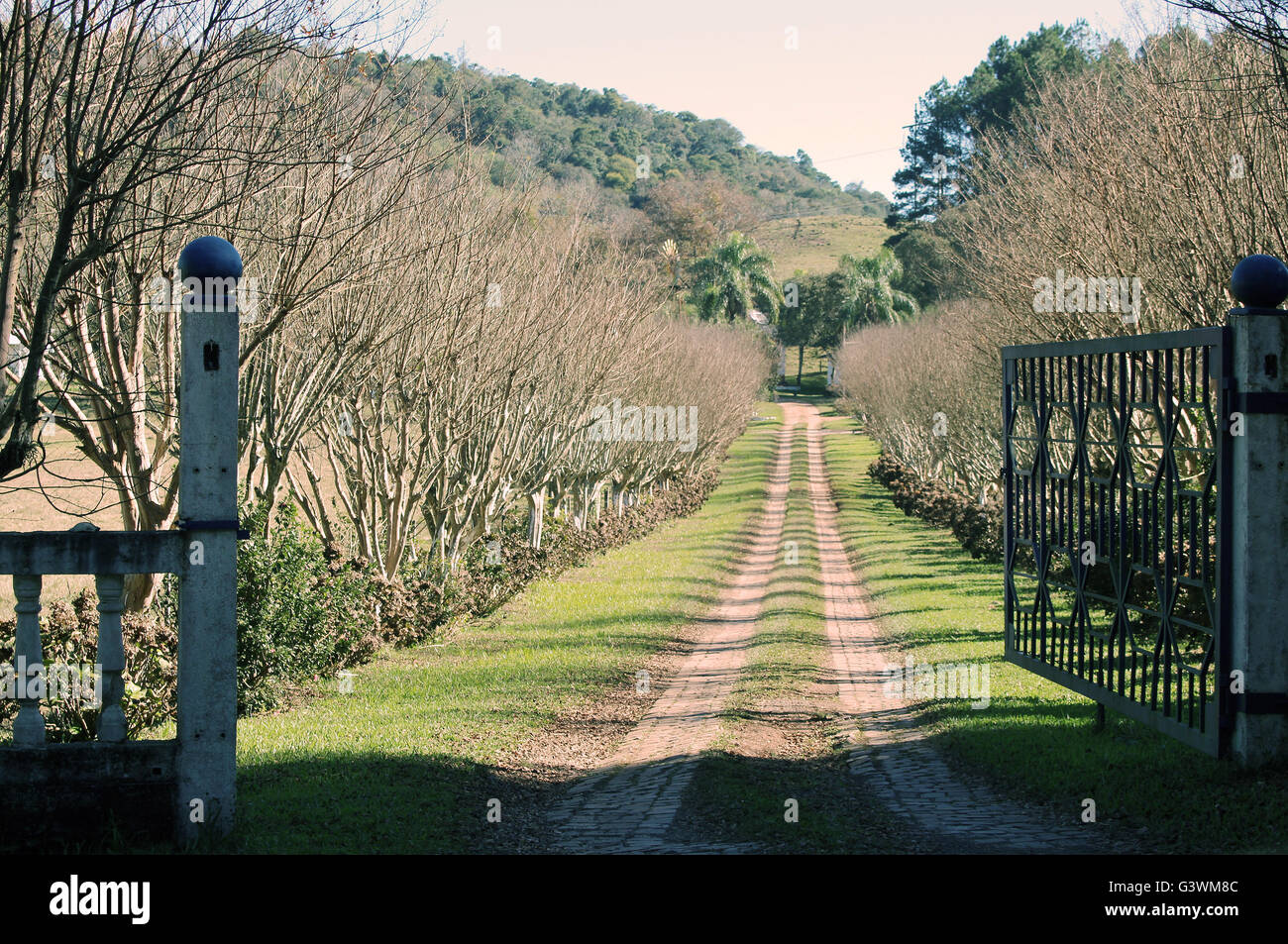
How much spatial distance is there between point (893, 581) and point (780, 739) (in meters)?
14.3

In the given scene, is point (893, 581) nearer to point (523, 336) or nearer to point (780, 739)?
point (523, 336)

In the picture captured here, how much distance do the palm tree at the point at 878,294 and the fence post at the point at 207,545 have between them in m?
77.3

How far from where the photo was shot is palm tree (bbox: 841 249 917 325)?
8281cm

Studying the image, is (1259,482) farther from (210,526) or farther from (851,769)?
(210,526)

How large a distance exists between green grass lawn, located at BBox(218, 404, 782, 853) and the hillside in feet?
344

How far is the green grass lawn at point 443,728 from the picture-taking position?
6.50 m

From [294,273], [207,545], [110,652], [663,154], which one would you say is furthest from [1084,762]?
[663,154]

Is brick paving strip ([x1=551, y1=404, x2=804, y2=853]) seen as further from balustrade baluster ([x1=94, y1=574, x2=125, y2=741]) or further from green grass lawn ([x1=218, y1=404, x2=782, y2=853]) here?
balustrade baluster ([x1=94, y1=574, x2=125, y2=741])

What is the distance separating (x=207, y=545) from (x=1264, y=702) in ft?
17.8

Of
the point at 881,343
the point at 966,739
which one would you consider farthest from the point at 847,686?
the point at 881,343

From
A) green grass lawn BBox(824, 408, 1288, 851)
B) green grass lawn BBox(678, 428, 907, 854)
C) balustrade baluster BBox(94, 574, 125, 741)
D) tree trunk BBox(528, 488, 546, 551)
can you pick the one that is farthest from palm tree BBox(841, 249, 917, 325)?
balustrade baluster BBox(94, 574, 125, 741)

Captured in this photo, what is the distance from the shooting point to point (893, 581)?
78.7 feet

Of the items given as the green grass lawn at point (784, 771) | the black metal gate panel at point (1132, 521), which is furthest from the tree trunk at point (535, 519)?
the black metal gate panel at point (1132, 521)

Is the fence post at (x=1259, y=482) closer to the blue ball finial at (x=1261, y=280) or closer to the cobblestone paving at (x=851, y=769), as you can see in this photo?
the blue ball finial at (x=1261, y=280)
